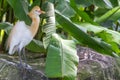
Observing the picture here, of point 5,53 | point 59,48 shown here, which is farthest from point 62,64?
point 5,53

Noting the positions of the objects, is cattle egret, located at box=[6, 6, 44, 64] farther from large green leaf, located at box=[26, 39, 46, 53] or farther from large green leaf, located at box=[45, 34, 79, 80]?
large green leaf, located at box=[26, 39, 46, 53]

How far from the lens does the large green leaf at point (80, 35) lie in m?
3.06

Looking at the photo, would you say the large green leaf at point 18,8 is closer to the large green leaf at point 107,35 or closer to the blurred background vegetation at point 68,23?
the blurred background vegetation at point 68,23

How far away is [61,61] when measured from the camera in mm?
2631

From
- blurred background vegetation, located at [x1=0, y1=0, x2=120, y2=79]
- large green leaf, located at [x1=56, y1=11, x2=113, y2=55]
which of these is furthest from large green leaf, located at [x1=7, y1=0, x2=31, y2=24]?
large green leaf, located at [x1=56, y1=11, x2=113, y2=55]

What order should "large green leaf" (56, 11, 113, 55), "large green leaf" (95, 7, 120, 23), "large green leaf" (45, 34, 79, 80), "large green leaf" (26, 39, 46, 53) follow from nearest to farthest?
"large green leaf" (45, 34, 79, 80) → "large green leaf" (56, 11, 113, 55) → "large green leaf" (26, 39, 46, 53) → "large green leaf" (95, 7, 120, 23)

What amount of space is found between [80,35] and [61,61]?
586mm

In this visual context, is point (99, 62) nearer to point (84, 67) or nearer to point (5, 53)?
point (84, 67)

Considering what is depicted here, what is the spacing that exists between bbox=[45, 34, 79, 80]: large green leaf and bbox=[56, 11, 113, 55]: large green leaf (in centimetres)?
30

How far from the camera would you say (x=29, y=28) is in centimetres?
271

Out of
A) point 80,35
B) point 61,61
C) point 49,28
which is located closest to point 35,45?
point 80,35

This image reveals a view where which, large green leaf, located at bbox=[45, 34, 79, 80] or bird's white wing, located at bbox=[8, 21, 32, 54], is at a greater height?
bird's white wing, located at bbox=[8, 21, 32, 54]

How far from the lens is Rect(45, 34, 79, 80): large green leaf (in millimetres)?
2568

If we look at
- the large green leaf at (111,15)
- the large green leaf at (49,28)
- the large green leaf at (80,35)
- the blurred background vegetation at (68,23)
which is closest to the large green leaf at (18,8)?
the blurred background vegetation at (68,23)
